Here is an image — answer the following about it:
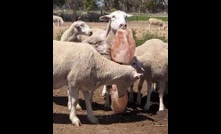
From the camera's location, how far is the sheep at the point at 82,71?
23.8 feet

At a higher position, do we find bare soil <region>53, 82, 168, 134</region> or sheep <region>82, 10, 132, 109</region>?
sheep <region>82, 10, 132, 109</region>

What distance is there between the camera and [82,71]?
285 inches

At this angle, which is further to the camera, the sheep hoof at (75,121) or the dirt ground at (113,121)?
the sheep hoof at (75,121)

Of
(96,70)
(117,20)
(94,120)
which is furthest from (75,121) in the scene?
(117,20)

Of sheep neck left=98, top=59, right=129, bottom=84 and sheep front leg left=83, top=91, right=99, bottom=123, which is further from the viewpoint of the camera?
sheep front leg left=83, top=91, right=99, bottom=123

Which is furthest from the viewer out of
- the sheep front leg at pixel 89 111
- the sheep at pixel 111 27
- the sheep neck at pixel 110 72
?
the sheep at pixel 111 27

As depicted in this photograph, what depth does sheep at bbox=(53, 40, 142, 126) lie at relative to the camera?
725cm

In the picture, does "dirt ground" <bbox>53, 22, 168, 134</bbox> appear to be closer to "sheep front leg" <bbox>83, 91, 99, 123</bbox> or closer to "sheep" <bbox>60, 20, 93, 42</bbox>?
"sheep front leg" <bbox>83, 91, 99, 123</bbox>

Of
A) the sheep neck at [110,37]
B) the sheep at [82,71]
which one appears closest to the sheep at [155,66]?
the sheep neck at [110,37]

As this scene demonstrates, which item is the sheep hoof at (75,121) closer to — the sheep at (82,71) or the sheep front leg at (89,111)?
the sheep at (82,71)

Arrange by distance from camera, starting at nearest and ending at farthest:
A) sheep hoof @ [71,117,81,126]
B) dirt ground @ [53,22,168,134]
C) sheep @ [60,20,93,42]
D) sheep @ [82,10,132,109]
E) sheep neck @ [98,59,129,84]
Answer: dirt ground @ [53,22,168,134] → sheep hoof @ [71,117,81,126] → sheep neck @ [98,59,129,84] → sheep @ [82,10,132,109] → sheep @ [60,20,93,42]

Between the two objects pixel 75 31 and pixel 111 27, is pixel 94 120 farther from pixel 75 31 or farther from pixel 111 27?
pixel 75 31

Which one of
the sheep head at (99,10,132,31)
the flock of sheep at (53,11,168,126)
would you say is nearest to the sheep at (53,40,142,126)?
the flock of sheep at (53,11,168,126)
